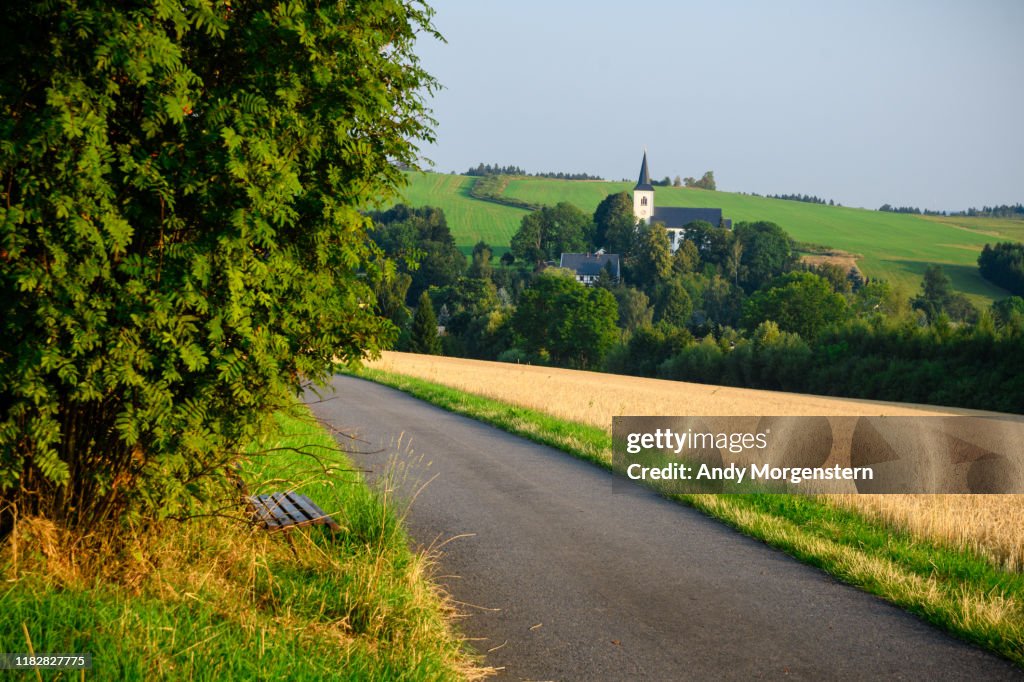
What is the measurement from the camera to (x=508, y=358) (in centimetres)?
9075

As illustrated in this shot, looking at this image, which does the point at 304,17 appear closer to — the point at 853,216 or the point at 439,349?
the point at 439,349

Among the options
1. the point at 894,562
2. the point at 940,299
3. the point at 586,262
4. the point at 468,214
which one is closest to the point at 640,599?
the point at 894,562

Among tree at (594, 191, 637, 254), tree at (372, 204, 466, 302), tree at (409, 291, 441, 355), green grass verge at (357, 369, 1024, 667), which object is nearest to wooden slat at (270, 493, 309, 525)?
green grass verge at (357, 369, 1024, 667)

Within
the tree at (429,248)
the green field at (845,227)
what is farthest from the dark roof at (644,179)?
the tree at (429,248)

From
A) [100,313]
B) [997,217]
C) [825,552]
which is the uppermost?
[997,217]

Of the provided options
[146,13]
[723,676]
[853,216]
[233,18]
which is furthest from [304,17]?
[853,216]

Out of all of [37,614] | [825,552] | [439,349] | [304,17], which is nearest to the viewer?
[37,614]

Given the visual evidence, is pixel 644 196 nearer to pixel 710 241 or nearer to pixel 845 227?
pixel 845 227

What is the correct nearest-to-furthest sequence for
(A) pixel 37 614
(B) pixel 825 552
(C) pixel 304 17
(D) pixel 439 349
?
(A) pixel 37 614, (C) pixel 304 17, (B) pixel 825 552, (D) pixel 439 349

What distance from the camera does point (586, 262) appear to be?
153 m

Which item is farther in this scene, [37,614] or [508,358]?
[508,358]

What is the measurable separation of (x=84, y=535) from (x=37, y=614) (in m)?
1.00

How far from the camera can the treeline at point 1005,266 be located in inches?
4596

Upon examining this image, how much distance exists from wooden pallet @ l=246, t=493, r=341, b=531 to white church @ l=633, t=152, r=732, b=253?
154406 mm
